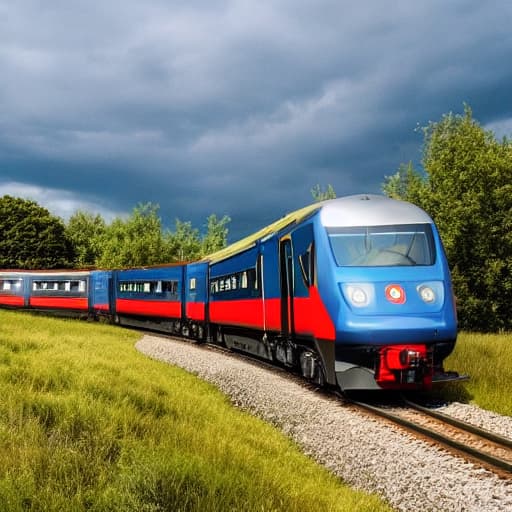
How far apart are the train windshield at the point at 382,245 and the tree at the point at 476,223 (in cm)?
2143

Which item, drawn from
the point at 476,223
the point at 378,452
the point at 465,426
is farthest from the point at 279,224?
the point at 476,223

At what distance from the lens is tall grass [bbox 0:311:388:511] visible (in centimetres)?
438

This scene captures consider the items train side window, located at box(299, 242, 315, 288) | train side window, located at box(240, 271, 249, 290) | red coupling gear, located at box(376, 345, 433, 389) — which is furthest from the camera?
train side window, located at box(240, 271, 249, 290)

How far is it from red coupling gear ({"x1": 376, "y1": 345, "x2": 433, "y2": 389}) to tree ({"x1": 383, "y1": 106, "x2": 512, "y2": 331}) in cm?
2231

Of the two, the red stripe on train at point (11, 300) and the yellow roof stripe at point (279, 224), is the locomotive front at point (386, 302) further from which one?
the red stripe on train at point (11, 300)

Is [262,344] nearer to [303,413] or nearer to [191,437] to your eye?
[303,413]

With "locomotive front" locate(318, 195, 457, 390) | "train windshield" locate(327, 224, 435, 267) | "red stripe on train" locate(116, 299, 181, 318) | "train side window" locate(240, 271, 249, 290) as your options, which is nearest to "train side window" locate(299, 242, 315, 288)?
"locomotive front" locate(318, 195, 457, 390)

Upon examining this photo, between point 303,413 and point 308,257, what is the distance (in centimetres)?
278

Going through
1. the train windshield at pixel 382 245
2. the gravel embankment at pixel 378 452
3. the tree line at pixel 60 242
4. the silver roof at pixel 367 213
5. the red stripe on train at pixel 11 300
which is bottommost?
the gravel embankment at pixel 378 452

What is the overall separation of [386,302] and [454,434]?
2.30 metres

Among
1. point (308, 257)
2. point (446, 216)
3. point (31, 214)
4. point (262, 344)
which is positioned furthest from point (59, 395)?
point (31, 214)

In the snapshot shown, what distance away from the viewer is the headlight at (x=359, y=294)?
8766 millimetres

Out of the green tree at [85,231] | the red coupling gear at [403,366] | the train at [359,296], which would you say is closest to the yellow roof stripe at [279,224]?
the train at [359,296]

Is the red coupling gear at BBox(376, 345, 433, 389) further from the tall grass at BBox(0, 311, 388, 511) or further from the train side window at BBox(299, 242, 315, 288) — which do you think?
the tall grass at BBox(0, 311, 388, 511)
